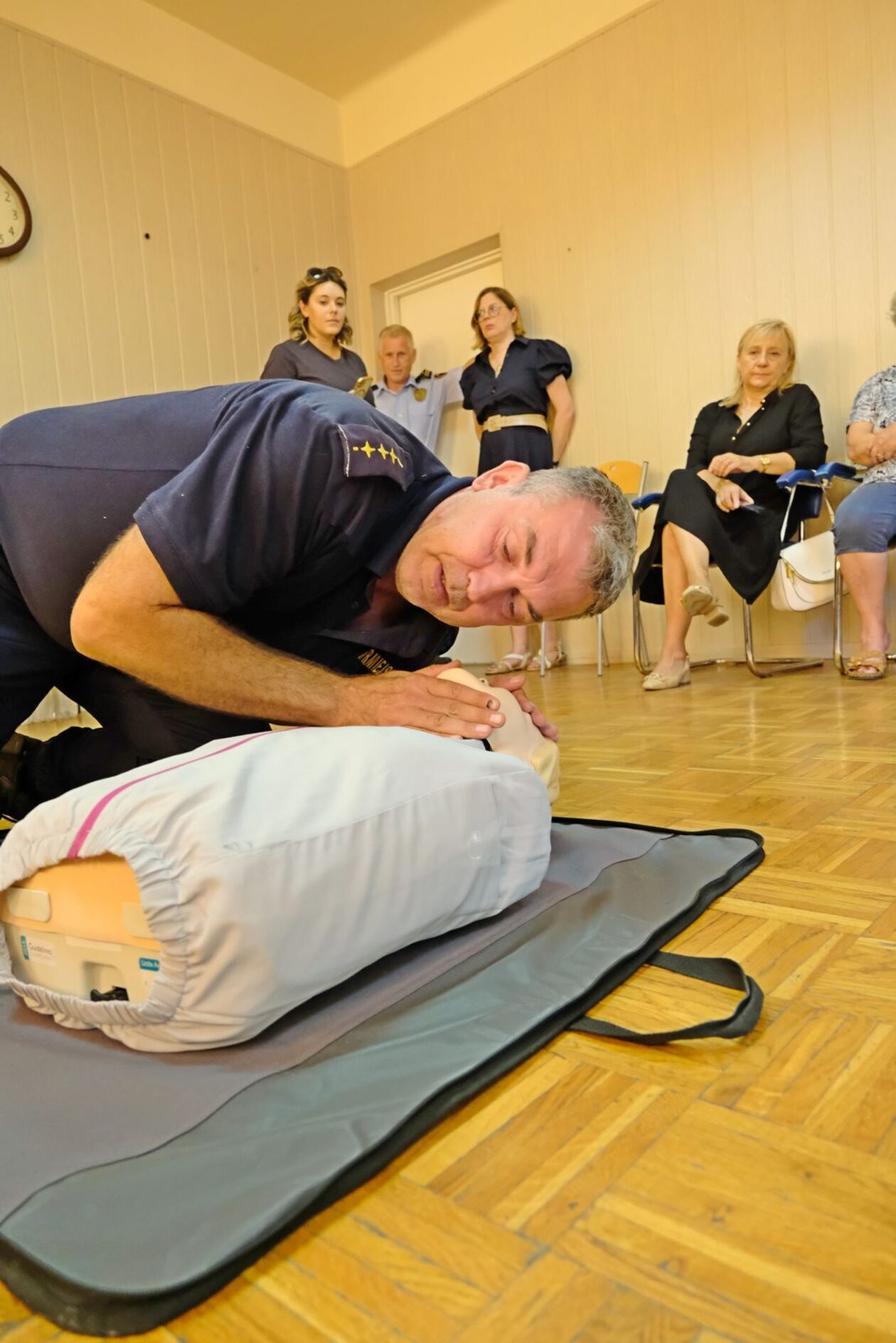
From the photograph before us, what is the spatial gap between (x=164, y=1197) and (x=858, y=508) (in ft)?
9.72

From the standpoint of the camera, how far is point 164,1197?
0.57 meters

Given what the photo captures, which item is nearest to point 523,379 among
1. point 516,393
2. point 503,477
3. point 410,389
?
point 516,393

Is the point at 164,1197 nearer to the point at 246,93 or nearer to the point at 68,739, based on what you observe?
the point at 68,739

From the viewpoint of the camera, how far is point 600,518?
1199 mm

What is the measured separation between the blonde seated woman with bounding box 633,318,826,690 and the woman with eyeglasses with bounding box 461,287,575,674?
877mm

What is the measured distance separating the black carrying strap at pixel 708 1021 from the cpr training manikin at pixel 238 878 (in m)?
0.21

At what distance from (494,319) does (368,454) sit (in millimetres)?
3496

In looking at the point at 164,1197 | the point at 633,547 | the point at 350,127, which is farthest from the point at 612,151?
the point at 164,1197

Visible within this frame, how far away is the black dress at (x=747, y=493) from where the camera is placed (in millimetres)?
3240

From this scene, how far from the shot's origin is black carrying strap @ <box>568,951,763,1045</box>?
0.72 meters

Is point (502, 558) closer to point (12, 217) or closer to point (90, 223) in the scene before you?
point (12, 217)

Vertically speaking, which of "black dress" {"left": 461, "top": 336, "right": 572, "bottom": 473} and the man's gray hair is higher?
"black dress" {"left": 461, "top": 336, "right": 572, "bottom": 473}

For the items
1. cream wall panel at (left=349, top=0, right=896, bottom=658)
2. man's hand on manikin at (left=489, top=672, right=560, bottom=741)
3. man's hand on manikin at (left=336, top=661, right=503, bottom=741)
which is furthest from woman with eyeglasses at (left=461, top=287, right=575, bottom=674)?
man's hand on manikin at (left=336, top=661, right=503, bottom=741)

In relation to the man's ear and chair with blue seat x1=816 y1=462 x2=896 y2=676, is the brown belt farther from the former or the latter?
the man's ear
